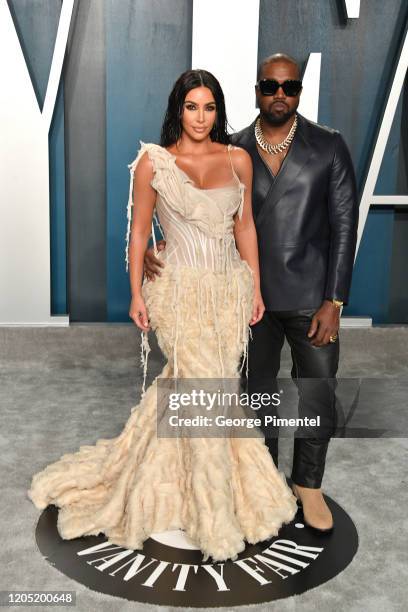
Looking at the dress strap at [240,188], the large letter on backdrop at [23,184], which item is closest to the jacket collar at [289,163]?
the dress strap at [240,188]

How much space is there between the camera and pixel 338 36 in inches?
204

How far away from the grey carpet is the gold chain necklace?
4.93 ft

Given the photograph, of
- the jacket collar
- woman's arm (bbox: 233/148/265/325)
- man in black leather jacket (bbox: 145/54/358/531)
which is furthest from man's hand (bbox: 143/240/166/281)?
the jacket collar

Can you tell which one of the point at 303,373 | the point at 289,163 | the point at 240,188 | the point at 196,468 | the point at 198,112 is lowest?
the point at 196,468

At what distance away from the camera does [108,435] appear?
12.6ft

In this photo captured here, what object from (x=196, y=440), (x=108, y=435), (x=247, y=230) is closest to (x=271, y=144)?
(x=247, y=230)

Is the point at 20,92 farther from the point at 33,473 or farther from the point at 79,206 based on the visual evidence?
the point at 33,473

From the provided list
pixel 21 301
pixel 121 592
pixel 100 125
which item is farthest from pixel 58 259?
pixel 121 592

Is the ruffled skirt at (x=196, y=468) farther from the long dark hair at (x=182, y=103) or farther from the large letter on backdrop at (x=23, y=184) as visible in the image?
the large letter on backdrop at (x=23, y=184)

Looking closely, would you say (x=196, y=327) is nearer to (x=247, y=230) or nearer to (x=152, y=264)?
(x=152, y=264)

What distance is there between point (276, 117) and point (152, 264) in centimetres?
71

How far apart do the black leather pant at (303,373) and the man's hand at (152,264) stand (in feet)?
1.62

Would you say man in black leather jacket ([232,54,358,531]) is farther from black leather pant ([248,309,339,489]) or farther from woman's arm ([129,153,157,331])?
woman's arm ([129,153,157,331])

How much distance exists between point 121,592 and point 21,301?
123 inches
